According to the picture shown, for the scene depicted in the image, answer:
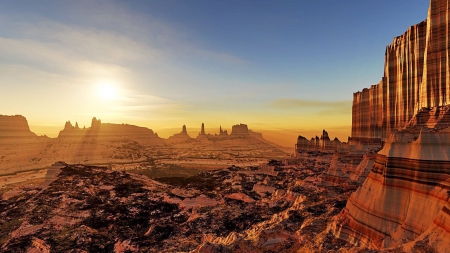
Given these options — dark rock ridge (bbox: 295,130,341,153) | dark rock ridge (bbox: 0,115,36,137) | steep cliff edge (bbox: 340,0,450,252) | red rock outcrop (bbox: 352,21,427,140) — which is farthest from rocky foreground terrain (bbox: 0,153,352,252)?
dark rock ridge (bbox: 0,115,36,137)

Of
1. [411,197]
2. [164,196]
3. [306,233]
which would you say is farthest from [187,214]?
[411,197]

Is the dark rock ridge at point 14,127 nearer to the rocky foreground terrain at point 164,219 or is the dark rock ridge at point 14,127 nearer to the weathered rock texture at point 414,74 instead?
the rocky foreground terrain at point 164,219

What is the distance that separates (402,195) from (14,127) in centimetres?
17536

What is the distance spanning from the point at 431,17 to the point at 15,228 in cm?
5204

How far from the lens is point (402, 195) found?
12.2 meters

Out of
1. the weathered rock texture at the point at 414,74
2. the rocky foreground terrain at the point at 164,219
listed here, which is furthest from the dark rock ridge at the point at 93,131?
the weathered rock texture at the point at 414,74

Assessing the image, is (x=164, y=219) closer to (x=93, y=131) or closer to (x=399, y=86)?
(x=399, y=86)

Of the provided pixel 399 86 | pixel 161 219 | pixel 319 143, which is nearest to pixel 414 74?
pixel 399 86

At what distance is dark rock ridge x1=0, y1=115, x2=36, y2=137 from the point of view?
12653cm

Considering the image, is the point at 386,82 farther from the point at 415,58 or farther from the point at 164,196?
the point at 164,196

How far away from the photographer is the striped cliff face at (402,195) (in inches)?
427

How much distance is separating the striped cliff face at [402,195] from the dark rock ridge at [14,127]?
164 m

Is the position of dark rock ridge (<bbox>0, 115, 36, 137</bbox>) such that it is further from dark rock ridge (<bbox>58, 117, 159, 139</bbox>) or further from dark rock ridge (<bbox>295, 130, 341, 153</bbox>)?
dark rock ridge (<bbox>295, 130, 341, 153</bbox>)

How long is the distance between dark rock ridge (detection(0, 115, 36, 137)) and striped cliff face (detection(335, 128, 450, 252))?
164 m
